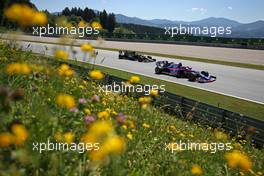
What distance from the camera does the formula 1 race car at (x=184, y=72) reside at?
77.9 feet

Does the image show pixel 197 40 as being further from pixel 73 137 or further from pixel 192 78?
pixel 73 137

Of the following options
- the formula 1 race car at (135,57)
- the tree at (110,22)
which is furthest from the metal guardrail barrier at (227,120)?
the tree at (110,22)

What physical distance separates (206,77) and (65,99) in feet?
73.4

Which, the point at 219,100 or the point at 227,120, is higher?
the point at 227,120

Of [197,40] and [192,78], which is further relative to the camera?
[197,40]

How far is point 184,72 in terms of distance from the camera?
24547mm

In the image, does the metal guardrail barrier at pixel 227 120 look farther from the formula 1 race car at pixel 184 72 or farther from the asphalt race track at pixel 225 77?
the formula 1 race car at pixel 184 72

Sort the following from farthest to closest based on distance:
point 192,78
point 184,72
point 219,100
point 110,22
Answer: point 110,22, point 184,72, point 192,78, point 219,100

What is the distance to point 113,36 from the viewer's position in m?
68.4

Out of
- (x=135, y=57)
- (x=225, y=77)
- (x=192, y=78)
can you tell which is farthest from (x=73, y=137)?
(x=135, y=57)

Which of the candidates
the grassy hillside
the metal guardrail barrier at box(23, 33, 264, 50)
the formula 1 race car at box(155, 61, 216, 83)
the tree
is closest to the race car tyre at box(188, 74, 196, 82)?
the formula 1 race car at box(155, 61, 216, 83)

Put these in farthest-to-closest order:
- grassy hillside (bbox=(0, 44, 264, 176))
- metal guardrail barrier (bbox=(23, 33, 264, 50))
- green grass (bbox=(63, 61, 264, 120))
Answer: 1. metal guardrail barrier (bbox=(23, 33, 264, 50))
2. green grass (bbox=(63, 61, 264, 120))
3. grassy hillside (bbox=(0, 44, 264, 176))

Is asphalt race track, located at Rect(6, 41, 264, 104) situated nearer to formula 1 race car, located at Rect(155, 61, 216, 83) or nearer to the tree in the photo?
formula 1 race car, located at Rect(155, 61, 216, 83)

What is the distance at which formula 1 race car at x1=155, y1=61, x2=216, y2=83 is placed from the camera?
23.7m
